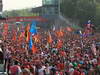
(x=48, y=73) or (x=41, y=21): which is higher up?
(x=48, y=73)

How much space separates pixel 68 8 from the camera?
83688 mm

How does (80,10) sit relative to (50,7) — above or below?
above

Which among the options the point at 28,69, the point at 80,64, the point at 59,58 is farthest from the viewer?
the point at 59,58

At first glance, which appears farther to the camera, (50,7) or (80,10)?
(50,7)

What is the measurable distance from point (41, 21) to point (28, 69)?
78.4m

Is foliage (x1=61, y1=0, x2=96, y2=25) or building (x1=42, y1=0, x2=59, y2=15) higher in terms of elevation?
foliage (x1=61, y1=0, x2=96, y2=25)

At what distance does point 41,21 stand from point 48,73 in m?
78.1

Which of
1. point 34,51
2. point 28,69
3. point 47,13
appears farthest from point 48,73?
point 47,13

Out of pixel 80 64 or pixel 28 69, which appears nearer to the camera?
pixel 28 69

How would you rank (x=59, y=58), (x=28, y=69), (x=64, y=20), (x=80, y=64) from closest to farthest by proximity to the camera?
1. (x=28, y=69)
2. (x=80, y=64)
3. (x=59, y=58)
4. (x=64, y=20)

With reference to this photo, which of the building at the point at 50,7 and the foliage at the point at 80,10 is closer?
the foliage at the point at 80,10

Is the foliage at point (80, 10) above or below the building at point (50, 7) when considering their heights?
above

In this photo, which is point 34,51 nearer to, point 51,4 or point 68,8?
point 68,8

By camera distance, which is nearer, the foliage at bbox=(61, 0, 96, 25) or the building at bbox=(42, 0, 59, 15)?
the foliage at bbox=(61, 0, 96, 25)
